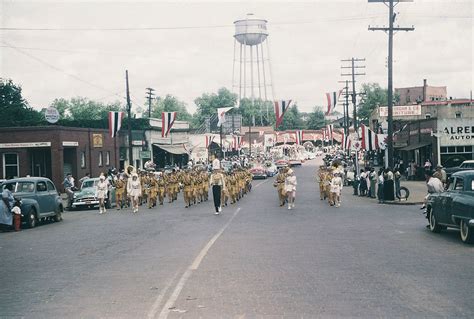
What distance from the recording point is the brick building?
43.7 m

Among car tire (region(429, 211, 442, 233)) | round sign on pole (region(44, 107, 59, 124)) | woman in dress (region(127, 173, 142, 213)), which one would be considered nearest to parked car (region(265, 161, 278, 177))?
round sign on pole (region(44, 107, 59, 124))

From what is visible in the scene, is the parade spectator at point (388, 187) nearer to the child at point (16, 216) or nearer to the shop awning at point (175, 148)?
the child at point (16, 216)

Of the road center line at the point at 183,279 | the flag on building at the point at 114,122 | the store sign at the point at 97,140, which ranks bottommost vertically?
the road center line at the point at 183,279

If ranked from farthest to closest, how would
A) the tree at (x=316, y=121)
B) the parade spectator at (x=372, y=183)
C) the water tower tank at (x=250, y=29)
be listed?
the tree at (x=316, y=121), the water tower tank at (x=250, y=29), the parade spectator at (x=372, y=183)

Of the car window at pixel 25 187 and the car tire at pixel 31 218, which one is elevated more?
the car window at pixel 25 187

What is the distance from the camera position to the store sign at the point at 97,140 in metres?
50.7

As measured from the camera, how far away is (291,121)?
517ft

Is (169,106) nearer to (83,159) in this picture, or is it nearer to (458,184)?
(83,159)

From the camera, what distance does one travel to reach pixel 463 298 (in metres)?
8.66

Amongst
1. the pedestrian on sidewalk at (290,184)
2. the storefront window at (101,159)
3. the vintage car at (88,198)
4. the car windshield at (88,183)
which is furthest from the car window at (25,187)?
the storefront window at (101,159)

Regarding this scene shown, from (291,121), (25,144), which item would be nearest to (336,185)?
(25,144)

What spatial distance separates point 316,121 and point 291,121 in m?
6.34

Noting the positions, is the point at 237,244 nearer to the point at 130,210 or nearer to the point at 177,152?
the point at 130,210

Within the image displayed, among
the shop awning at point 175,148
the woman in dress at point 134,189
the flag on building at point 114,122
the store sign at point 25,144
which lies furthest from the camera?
the shop awning at point 175,148
